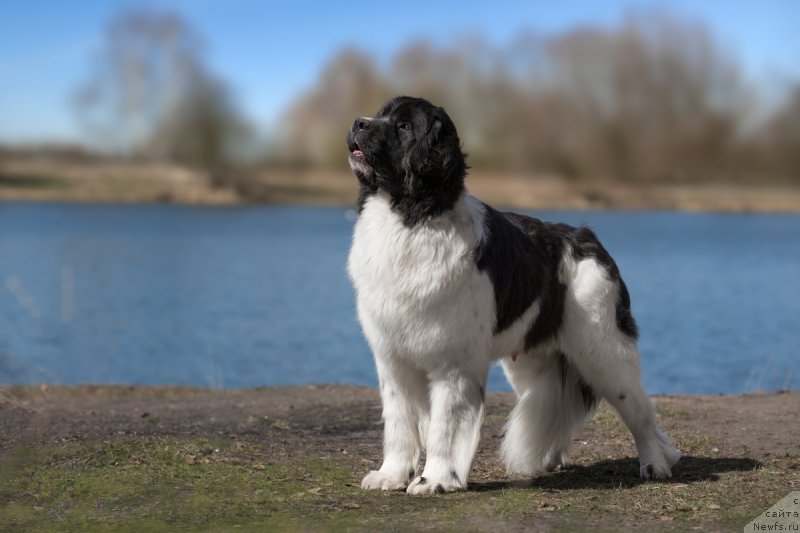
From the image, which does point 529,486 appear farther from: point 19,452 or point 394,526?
point 19,452

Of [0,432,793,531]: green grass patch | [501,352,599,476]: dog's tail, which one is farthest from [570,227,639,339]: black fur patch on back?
[0,432,793,531]: green grass patch

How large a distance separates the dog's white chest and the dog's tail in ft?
3.24

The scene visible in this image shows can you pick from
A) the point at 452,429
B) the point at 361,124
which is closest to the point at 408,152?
the point at 361,124

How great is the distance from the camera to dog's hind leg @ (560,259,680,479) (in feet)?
21.8

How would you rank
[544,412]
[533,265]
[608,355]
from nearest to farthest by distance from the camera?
[533,265] → [608,355] → [544,412]

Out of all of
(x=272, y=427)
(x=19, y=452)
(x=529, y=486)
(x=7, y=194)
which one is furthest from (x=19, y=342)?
(x=7, y=194)

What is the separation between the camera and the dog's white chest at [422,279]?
19.7ft

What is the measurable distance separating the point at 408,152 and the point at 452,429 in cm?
171

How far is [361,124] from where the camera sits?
19.3 ft

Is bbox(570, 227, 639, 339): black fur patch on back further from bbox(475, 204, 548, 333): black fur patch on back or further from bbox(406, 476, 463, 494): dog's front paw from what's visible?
bbox(406, 476, 463, 494): dog's front paw

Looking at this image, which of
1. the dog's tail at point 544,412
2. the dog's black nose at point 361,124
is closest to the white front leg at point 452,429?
the dog's tail at point 544,412

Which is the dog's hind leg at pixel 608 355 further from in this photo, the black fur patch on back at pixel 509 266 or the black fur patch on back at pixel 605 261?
the black fur patch on back at pixel 509 266

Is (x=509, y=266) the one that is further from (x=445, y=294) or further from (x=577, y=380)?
(x=577, y=380)

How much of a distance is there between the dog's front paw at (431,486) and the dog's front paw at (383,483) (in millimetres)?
138
